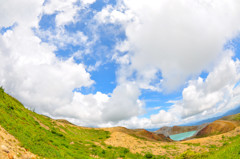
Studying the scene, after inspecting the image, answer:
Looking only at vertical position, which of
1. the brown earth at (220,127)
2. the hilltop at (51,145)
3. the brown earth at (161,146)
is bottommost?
the brown earth at (220,127)

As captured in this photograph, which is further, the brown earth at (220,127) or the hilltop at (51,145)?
the brown earth at (220,127)

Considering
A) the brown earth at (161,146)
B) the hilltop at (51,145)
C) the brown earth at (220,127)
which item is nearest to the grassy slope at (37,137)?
the hilltop at (51,145)

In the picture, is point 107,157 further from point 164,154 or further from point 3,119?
point 3,119

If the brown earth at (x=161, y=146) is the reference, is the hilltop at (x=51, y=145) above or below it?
above

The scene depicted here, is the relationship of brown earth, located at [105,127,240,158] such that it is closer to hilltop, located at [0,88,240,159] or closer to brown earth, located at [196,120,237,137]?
Answer: hilltop, located at [0,88,240,159]

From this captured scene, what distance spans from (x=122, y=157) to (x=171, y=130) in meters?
174

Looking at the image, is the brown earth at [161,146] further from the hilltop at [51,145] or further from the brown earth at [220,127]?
the brown earth at [220,127]

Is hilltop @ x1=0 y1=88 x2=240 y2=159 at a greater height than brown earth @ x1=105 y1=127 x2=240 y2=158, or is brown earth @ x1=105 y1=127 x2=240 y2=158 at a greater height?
hilltop @ x1=0 y1=88 x2=240 y2=159

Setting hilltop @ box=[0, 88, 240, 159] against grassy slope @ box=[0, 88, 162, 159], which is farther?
grassy slope @ box=[0, 88, 162, 159]

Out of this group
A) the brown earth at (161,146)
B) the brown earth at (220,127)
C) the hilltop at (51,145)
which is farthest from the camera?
the brown earth at (220,127)

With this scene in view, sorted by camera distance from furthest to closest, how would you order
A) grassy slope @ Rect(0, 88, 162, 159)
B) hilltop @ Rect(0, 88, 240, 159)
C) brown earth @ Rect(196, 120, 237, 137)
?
brown earth @ Rect(196, 120, 237, 137), grassy slope @ Rect(0, 88, 162, 159), hilltop @ Rect(0, 88, 240, 159)

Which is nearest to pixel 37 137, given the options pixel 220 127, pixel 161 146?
pixel 161 146

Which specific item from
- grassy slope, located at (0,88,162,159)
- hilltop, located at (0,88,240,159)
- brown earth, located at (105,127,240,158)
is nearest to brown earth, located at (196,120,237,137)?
brown earth, located at (105,127,240,158)

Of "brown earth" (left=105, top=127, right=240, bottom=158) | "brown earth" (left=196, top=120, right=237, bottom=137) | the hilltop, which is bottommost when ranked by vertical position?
"brown earth" (left=196, top=120, right=237, bottom=137)
